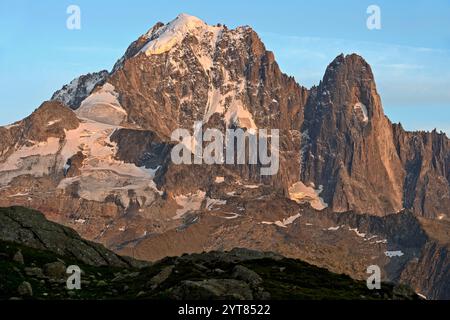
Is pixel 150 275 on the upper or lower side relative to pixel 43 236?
lower

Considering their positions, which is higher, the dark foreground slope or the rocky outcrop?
the rocky outcrop

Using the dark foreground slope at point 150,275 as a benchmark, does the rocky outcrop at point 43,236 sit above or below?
above

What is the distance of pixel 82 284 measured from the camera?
101188 mm

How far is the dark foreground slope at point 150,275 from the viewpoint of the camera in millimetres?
92656

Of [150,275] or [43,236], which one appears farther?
[43,236]

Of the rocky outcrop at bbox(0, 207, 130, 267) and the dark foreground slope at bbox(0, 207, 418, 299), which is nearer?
the dark foreground slope at bbox(0, 207, 418, 299)

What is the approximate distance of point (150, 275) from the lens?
4181 inches

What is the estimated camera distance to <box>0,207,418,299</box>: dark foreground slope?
9266cm

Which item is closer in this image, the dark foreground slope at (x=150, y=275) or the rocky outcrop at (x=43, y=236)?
the dark foreground slope at (x=150, y=275)
